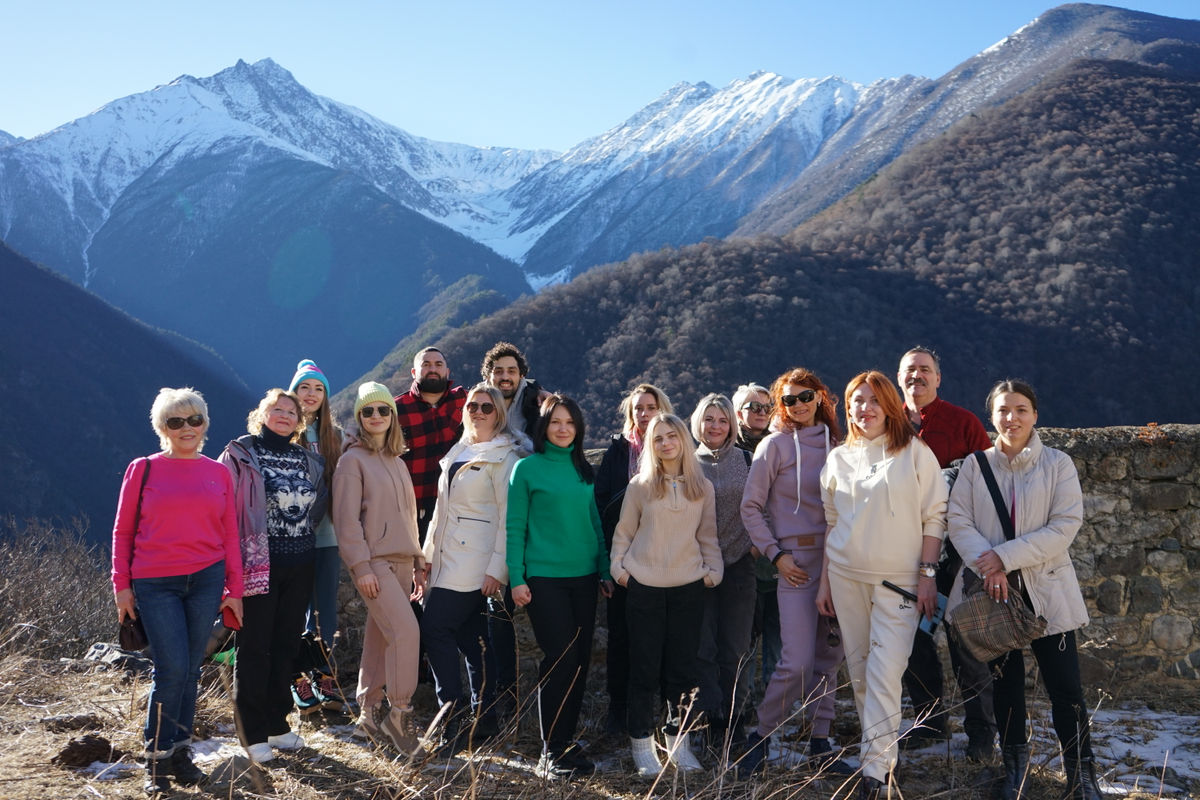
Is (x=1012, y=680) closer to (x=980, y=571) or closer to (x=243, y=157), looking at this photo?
(x=980, y=571)

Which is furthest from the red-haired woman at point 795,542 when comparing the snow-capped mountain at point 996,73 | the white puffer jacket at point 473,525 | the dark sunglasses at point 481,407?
the snow-capped mountain at point 996,73

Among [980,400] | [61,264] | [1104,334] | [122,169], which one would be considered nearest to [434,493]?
[980,400]

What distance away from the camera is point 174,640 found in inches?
122

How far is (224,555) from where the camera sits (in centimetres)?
323

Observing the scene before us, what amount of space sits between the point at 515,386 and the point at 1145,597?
334cm

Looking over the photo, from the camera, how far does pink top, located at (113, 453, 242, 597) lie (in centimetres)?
309

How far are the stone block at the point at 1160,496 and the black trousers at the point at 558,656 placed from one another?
2.92 meters

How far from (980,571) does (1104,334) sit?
39825 millimetres

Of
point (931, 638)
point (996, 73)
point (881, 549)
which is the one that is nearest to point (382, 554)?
point (881, 549)

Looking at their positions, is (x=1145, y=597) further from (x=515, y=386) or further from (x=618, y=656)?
(x=515, y=386)

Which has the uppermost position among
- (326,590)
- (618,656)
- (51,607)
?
(326,590)

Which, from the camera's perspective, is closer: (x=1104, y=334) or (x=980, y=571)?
(x=980, y=571)

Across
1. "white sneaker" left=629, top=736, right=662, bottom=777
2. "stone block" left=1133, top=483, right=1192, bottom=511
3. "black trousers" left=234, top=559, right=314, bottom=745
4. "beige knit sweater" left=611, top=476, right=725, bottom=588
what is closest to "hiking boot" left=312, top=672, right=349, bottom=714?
"black trousers" left=234, top=559, right=314, bottom=745

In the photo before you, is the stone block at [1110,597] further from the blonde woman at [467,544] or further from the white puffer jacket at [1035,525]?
the blonde woman at [467,544]
